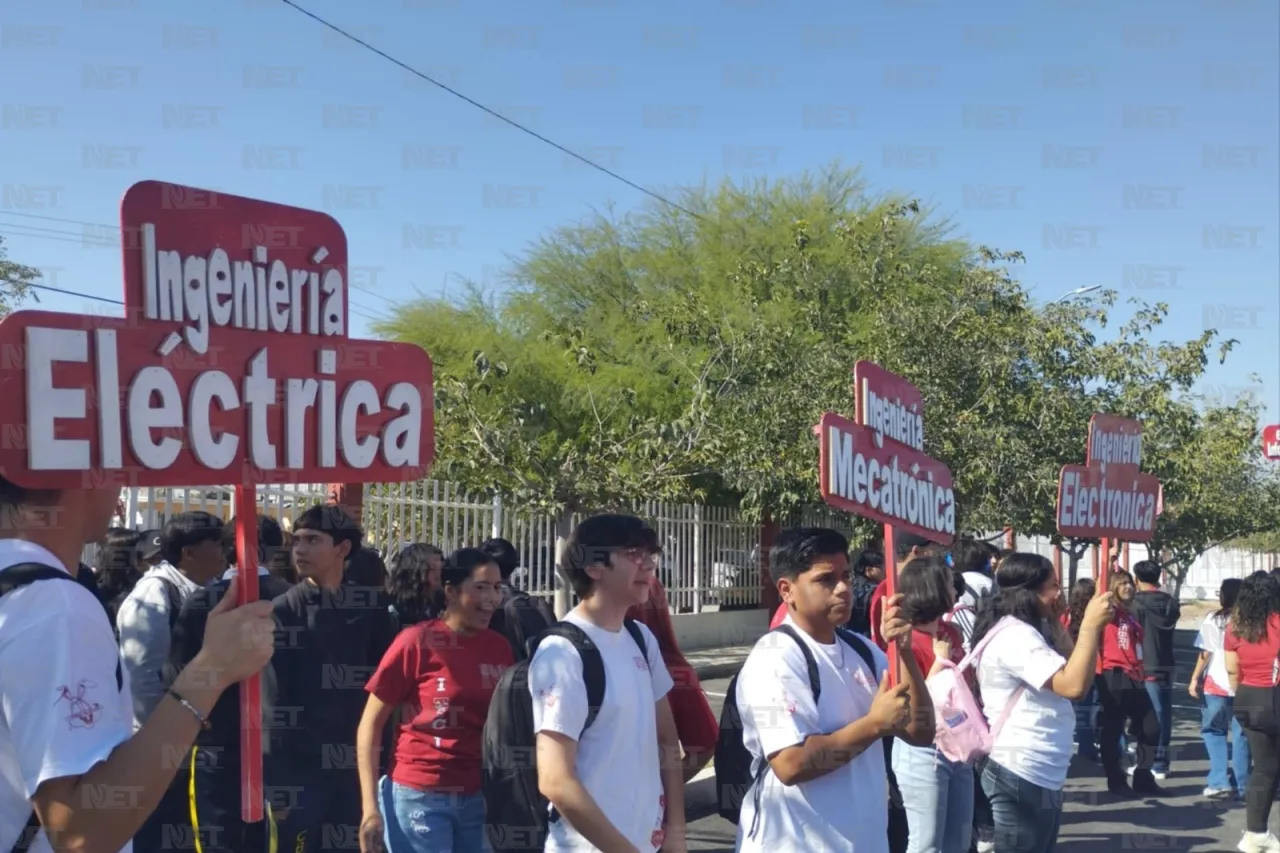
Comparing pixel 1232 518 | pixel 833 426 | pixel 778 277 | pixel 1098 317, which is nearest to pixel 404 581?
pixel 833 426

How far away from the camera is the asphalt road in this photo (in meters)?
8.16

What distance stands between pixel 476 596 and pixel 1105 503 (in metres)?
3.96

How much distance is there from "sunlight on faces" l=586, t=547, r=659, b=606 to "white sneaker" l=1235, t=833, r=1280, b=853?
6151 millimetres

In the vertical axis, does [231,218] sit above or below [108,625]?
above

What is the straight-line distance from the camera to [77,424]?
2.36m

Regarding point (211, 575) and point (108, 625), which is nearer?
point (108, 625)

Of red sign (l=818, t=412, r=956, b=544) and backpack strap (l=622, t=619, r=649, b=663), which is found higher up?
red sign (l=818, t=412, r=956, b=544)

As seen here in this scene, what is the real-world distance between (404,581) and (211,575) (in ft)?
3.44

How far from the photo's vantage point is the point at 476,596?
4.94m

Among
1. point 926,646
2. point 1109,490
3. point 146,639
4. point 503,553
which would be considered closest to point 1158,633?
point 1109,490

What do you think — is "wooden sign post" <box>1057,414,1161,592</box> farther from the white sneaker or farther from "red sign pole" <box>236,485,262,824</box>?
"red sign pole" <box>236,485,262,824</box>

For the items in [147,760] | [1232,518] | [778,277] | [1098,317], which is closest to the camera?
[147,760]

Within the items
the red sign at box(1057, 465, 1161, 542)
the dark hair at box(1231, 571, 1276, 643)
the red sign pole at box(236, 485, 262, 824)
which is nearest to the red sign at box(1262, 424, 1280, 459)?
the dark hair at box(1231, 571, 1276, 643)

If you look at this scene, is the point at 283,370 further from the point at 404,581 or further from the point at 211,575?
the point at 404,581
